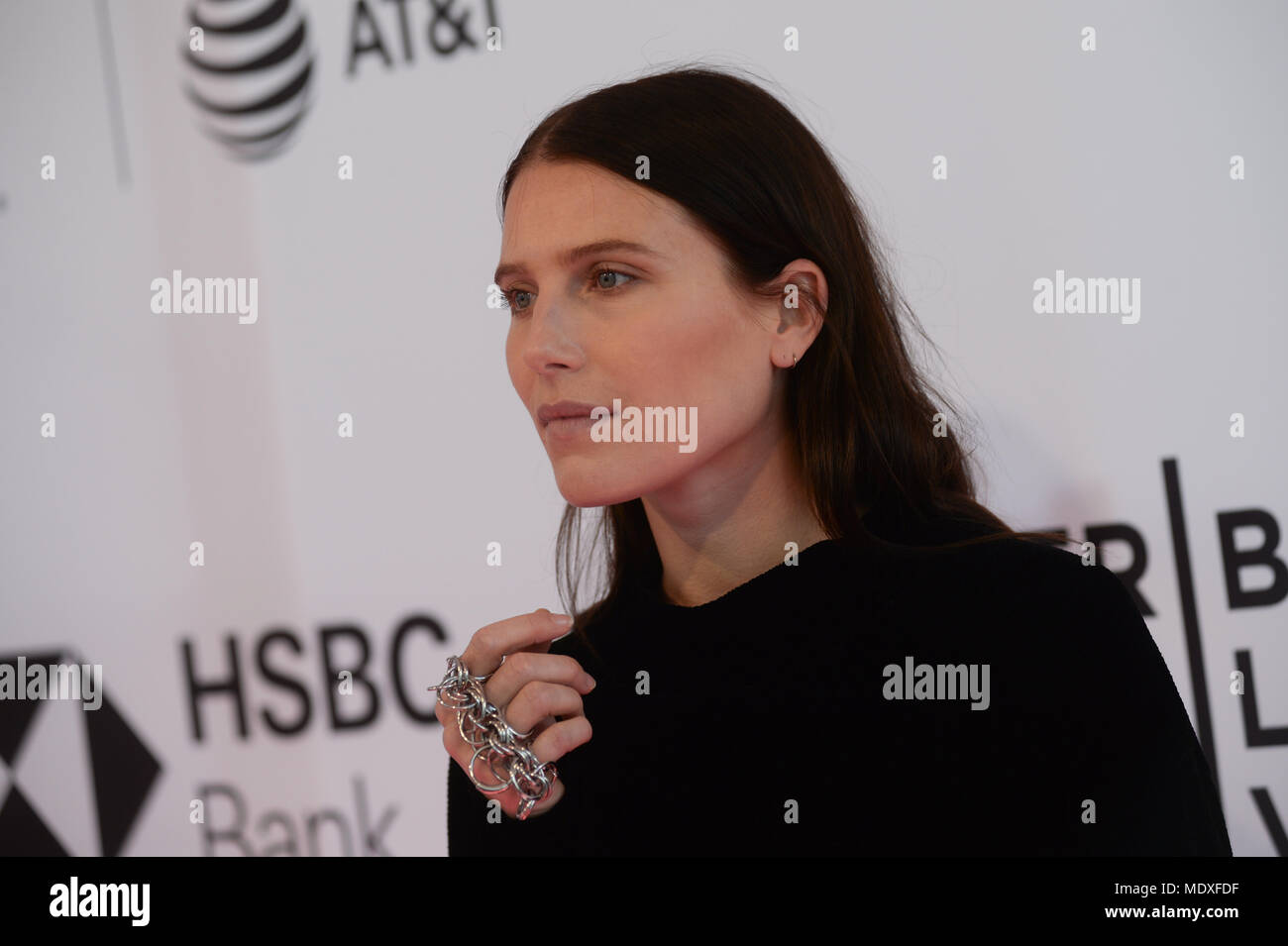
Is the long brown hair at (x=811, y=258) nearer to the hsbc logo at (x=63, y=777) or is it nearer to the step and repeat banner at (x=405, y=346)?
the step and repeat banner at (x=405, y=346)

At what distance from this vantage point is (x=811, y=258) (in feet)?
5.68

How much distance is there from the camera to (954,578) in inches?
63.0

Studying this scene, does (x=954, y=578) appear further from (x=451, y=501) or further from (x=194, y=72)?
(x=194, y=72)

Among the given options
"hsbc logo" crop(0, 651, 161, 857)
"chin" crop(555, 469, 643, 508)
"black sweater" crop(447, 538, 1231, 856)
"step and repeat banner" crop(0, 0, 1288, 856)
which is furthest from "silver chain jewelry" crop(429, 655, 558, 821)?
"hsbc logo" crop(0, 651, 161, 857)

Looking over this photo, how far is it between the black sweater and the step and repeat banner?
2.64 feet

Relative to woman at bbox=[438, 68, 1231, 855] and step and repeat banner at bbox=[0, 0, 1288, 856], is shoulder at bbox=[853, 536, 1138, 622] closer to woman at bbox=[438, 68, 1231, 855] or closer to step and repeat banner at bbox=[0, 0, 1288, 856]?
woman at bbox=[438, 68, 1231, 855]

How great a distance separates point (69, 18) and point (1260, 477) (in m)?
3.13

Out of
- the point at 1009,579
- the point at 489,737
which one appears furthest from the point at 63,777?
the point at 1009,579

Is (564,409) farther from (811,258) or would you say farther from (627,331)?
(811,258)

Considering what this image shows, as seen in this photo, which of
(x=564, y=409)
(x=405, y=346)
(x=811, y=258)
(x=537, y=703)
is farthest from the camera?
(x=405, y=346)

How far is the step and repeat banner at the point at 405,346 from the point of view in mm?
2375

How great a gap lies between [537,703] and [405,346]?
1381 mm
